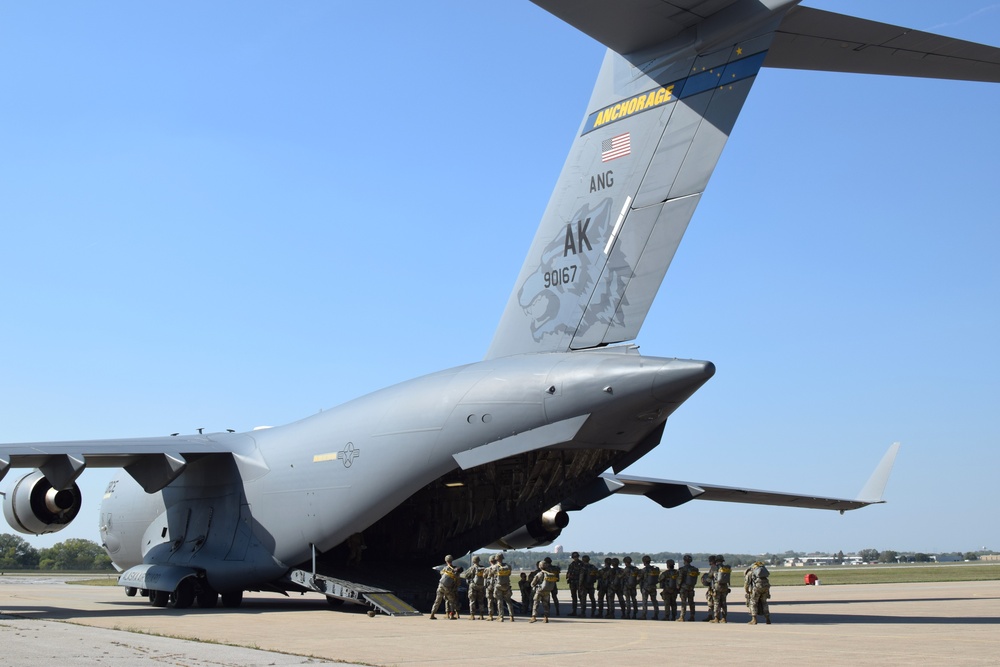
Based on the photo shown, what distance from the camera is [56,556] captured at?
49.4 m

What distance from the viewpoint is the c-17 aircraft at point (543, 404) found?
9422 millimetres

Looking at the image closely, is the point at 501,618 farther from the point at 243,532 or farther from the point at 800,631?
the point at 243,532

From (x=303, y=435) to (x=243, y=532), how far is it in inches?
72.2

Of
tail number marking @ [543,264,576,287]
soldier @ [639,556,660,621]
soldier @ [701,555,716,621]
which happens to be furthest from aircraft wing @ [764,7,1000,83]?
soldier @ [639,556,660,621]

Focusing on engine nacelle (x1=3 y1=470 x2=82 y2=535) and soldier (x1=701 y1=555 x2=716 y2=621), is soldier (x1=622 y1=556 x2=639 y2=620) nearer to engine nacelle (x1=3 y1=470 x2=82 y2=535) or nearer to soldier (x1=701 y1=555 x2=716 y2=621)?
soldier (x1=701 y1=555 x2=716 y2=621)

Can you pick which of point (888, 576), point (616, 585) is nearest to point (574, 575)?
point (616, 585)

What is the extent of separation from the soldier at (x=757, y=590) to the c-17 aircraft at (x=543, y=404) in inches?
70.9

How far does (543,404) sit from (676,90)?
344 centimetres

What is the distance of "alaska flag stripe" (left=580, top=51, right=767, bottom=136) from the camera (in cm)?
936

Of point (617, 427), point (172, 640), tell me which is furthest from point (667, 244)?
point (172, 640)

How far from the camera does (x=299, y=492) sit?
1325 cm

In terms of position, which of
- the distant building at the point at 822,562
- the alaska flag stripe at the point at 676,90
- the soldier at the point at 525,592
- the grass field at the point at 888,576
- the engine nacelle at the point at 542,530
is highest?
the alaska flag stripe at the point at 676,90

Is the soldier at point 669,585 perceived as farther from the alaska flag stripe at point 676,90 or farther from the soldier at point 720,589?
the alaska flag stripe at point 676,90

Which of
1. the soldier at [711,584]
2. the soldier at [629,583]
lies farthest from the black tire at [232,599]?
the soldier at [711,584]
